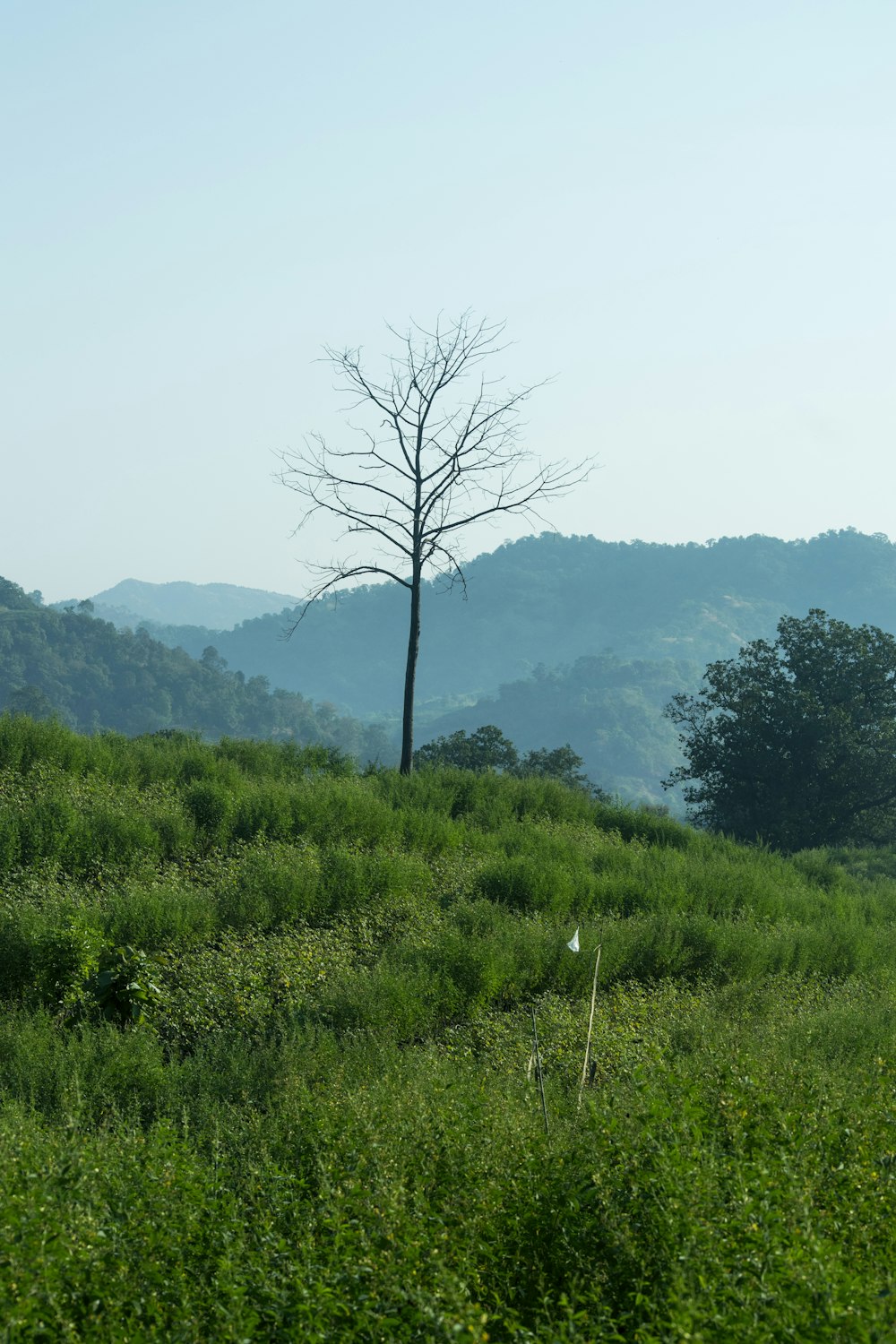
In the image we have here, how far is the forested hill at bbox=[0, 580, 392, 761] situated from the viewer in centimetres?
9412

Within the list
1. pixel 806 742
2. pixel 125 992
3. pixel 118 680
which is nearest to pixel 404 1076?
pixel 125 992

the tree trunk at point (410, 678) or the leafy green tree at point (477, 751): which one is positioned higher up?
Answer: the tree trunk at point (410, 678)

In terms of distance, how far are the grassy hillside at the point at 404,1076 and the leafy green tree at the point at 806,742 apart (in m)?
12.0

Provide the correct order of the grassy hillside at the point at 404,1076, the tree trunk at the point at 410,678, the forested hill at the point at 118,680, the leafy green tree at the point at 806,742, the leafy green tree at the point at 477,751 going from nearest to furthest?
the grassy hillside at the point at 404,1076, the tree trunk at the point at 410,678, the leafy green tree at the point at 806,742, the leafy green tree at the point at 477,751, the forested hill at the point at 118,680

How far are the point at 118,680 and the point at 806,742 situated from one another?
270 ft

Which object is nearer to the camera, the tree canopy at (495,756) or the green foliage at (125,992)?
the green foliage at (125,992)

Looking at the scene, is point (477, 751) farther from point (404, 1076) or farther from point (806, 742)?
point (404, 1076)

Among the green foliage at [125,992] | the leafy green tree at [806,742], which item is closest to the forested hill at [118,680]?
the leafy green tree at [806,742]

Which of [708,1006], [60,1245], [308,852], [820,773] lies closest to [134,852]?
[308,852]

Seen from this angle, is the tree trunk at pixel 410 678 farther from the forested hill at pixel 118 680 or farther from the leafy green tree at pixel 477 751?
the forested hill at pixel 118 680

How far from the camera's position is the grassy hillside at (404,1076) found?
4340mm

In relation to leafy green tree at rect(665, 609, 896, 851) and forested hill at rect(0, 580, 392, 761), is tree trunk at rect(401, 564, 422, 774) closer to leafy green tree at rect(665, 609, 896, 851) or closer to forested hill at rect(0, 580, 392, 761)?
leafy green tree at rect(665, 609, 896, 851)

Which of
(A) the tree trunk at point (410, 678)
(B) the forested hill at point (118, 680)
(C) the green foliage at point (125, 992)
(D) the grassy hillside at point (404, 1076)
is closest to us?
(D) the grassy hillside at point (404, 1076)

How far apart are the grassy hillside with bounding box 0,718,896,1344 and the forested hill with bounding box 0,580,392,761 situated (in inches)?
3088
